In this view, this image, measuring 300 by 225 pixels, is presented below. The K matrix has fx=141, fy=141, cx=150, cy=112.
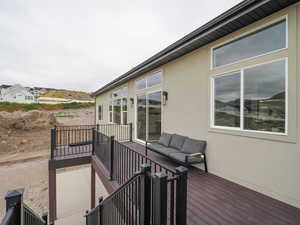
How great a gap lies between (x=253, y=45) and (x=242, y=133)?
73.8 inches

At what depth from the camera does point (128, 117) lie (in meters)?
7.85

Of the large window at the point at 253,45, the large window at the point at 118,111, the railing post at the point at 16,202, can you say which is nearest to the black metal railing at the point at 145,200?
the railing post at the point at 16,202

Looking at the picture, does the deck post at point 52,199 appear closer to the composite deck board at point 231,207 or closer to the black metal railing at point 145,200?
the composite deck board at point 231,207

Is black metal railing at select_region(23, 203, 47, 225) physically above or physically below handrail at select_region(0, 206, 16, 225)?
below

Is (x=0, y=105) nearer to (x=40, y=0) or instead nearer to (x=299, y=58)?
(x=40, y=0)

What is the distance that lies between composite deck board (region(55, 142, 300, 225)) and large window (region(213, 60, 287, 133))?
4.20ft

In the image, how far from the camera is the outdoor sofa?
3566mm

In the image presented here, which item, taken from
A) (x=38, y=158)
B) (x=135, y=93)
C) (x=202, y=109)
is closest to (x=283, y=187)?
(x=202, y=109)

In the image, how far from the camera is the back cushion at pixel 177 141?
440cm

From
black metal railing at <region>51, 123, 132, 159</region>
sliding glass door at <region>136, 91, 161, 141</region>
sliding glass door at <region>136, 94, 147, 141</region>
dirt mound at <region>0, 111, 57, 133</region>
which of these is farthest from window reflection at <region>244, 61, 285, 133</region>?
dirt mound at <region>0, 111, 57, 133</region>

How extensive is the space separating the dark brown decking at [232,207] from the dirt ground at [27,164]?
695 cm

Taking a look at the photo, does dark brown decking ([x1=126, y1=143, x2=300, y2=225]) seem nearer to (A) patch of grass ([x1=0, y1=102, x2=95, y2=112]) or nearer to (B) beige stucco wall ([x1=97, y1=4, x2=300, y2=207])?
(B) beige stucco wall ([x1=97, y1=4, x2=300, y2=207])

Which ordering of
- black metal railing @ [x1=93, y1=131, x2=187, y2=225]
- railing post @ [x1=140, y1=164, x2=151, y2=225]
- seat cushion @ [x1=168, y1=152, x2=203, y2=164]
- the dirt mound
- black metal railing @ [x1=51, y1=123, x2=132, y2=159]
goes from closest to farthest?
black metal railing @ [x1=93, y1=131, x2=187, y2=225] < railing post @ [x1=140, y1=164, x2=151, y2=225] < seat cushion @ [x1=168, y1=152, x2=203, y2=164] < black metal railing @ [x1=51, y1=123, x2=132, y2=159] < the dirt mound

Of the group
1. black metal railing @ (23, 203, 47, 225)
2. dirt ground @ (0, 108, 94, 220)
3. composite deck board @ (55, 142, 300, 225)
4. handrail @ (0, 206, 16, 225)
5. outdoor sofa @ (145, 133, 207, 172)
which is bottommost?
dirt ground @ (0, 108, 94, 220)
